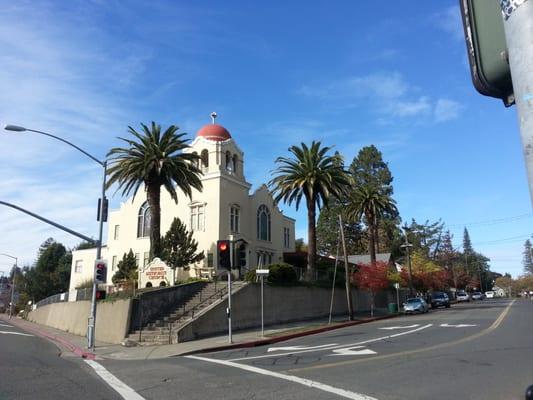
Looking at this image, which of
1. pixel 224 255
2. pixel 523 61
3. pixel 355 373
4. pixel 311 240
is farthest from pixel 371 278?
pixel 523 61

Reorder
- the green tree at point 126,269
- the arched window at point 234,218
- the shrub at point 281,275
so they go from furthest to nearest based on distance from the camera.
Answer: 1. the arched window at point 234,218
2. the green tree at point 126,269
3. the shrub at point 281,275

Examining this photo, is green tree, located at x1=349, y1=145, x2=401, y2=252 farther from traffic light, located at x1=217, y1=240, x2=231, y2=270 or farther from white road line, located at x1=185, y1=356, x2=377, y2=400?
white road line, located at x1=185, y1=356, x2=377, y2=400

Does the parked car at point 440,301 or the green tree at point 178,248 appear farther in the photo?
the parked car at point 440,301

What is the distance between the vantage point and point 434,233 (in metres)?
102

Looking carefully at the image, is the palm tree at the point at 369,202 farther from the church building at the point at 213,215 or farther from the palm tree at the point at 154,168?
the palm tree at the point at 154,168

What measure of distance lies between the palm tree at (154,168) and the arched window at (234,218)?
7.31 metres

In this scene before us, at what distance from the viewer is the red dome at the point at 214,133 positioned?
45.5 metres

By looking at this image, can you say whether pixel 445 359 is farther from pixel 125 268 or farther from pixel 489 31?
pixel 125 268

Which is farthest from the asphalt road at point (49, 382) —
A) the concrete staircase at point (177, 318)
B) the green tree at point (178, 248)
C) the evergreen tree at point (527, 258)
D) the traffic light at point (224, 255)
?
the evergreen tree at point (527, 258)

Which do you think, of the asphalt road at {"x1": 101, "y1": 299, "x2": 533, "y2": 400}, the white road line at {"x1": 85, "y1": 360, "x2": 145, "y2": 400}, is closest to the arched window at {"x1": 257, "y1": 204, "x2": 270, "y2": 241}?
the asphalt road at {"x1": 101, "y1": 299, "x2": 533, "y2": 400}

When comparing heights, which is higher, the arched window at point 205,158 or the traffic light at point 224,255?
the arched window at point 205,158

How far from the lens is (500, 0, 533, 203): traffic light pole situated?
2.10 metres

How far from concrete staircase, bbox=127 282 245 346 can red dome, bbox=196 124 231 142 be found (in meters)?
17.7

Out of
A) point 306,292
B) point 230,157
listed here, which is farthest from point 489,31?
point 230,157
